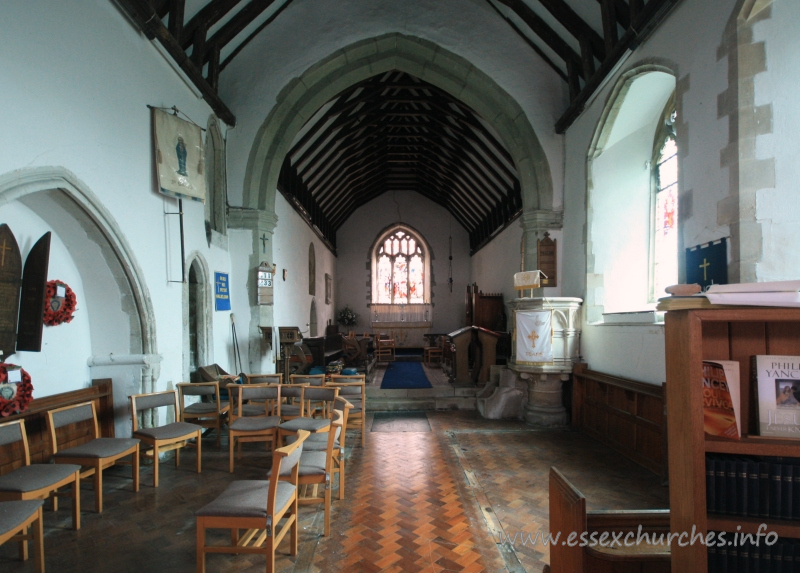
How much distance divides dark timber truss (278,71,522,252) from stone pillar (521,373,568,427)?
387 cm

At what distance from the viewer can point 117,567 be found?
2.40m

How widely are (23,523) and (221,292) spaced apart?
13.2 ft

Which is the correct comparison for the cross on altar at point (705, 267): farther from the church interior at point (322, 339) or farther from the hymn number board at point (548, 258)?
the hymn number board at point (548, 258)

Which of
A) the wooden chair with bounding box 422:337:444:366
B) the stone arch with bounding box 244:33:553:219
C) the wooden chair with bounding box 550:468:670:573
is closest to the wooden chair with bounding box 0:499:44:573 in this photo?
the wooden chair with bounding box 550:468:670:573

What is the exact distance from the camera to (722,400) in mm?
1384

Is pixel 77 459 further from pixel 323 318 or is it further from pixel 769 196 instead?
pixel 323 318

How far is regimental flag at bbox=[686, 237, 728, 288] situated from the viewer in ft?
10.0

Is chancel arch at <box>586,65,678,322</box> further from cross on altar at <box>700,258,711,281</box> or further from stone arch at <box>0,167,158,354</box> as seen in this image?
stone arch at <box>0,167,158,354</box>

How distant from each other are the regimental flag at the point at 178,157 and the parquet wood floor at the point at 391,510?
2571 millimetres

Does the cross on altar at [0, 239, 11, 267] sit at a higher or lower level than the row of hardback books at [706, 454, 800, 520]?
higher

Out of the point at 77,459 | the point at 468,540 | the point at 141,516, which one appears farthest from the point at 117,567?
the point at 468,540

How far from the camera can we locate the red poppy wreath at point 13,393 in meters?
2.78

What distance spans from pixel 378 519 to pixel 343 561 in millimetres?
558

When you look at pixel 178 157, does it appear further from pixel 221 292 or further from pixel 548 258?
pixel 548 258
